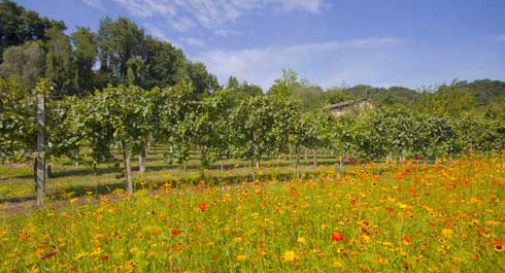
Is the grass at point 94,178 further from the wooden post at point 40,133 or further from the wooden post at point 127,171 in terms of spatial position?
the wooden post at point 40,133

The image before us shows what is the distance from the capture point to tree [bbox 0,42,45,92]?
1665 inches

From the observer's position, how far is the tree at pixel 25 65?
42.3 meters

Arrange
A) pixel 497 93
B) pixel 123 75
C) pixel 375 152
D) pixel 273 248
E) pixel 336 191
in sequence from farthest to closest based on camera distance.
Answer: pixel 497 93 → pixel 123 75 → pixel 375 152 → pixel 336 191 → pixel 273 248

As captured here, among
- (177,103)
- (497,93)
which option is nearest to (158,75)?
(177,103)

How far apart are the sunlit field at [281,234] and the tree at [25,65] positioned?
143 feet

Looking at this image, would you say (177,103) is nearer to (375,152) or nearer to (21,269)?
(21,269)

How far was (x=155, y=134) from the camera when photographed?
465 inches

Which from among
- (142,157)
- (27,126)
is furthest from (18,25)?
(27,126)

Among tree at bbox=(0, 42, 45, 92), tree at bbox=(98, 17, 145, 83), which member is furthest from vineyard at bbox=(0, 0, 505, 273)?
tree at bbox=(98, 17, 145, 83)

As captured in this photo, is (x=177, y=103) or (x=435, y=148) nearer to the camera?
(x=177, y=103)

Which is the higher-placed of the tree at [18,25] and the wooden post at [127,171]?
the tree at [18,25]

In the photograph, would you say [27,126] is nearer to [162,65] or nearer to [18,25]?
[162,65]

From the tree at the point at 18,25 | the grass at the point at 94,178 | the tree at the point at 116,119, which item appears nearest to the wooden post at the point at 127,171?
the tree at the point at 116,119

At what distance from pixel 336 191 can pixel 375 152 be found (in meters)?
13.9
